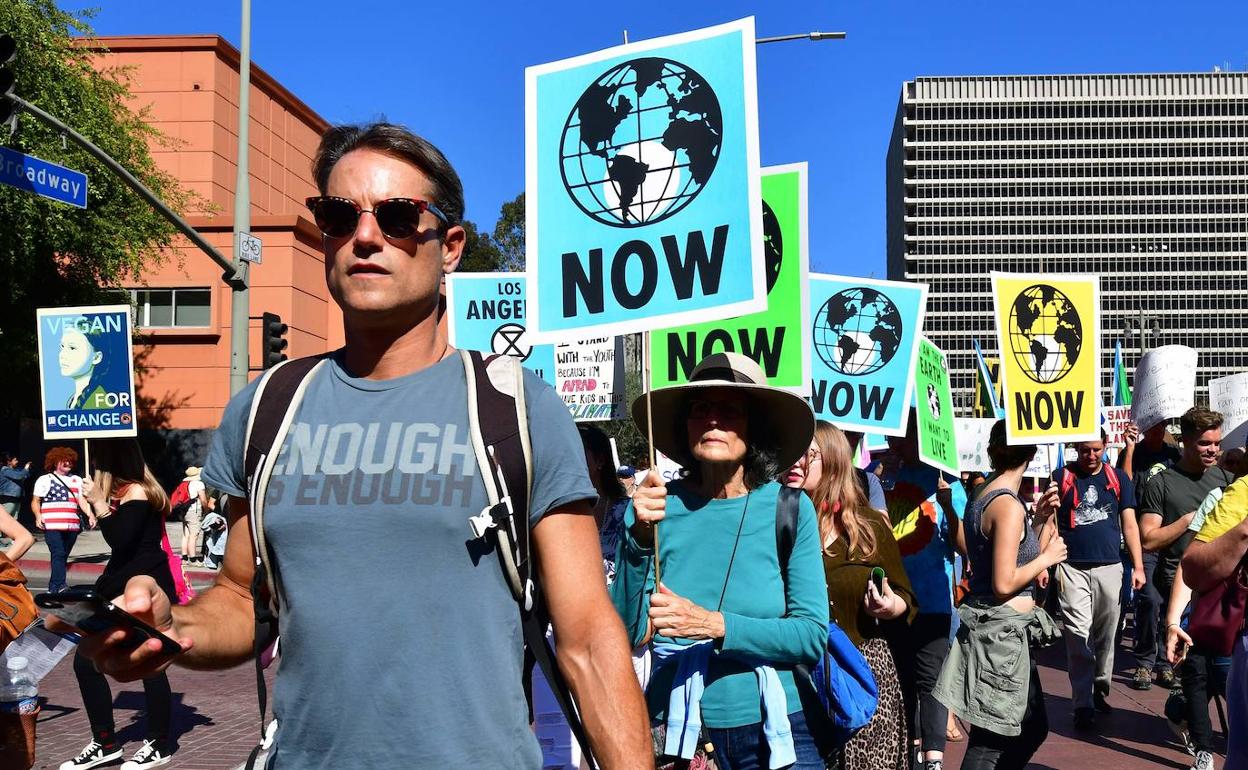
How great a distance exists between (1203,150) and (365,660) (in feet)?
519

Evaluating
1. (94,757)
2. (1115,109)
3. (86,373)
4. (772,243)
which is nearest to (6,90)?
(86,373)

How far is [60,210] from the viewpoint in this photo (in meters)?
23.7

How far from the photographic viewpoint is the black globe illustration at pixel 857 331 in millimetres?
8398

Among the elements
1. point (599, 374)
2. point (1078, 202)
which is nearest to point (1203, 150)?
point (1078, 202)

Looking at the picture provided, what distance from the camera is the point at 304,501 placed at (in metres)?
1.99

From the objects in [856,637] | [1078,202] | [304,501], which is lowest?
[856,637]

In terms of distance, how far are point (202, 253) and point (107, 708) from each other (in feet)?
91.0

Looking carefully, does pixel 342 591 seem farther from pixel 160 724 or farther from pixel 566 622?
pixel 160 724

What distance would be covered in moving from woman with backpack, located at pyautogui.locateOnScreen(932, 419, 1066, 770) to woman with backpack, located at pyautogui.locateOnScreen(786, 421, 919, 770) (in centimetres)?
71

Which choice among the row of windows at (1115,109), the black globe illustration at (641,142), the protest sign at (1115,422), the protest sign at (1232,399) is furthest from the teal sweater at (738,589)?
the row of windows at (1115,109)

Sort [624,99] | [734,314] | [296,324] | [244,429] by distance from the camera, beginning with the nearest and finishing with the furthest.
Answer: [244,429]
[734,314]
[624,99]
[296,324]

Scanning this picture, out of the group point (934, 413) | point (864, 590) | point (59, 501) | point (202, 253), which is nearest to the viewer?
point (864, 590)

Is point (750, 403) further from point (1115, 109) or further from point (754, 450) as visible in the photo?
point (1115, 109)

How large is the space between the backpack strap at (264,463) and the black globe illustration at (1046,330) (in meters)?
7.22
